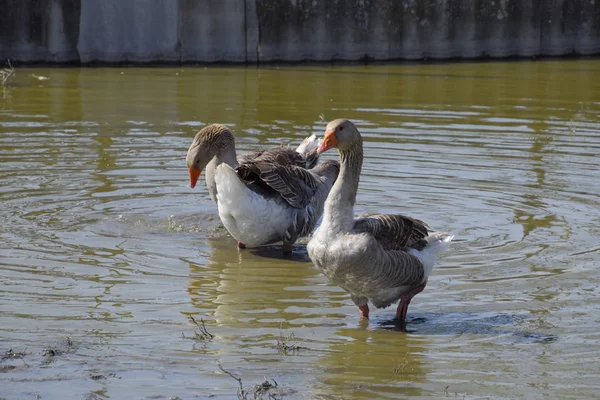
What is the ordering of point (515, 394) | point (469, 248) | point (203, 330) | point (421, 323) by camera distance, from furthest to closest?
point (469, 248)
point (421, 323)
point (203, 330)
point (515, 394)

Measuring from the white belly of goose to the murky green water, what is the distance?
0.72 ft

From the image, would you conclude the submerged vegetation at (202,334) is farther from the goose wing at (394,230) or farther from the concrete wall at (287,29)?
the concrete wall at (287,29)

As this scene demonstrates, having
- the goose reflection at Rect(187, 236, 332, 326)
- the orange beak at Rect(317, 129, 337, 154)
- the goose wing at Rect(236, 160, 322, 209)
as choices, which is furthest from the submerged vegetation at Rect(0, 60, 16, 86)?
the orange beak at Rect(317, 129, 337, 154)

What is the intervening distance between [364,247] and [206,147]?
109 inches

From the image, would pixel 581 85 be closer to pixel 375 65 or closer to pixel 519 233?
pixel 375 65

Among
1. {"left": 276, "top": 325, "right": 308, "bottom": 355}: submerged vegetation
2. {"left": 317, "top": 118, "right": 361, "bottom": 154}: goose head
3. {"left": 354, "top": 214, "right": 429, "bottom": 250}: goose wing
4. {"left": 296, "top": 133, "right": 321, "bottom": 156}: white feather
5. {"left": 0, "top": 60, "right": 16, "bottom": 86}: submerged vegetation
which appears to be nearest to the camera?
{"left": 276, "top": 325, "right": 308, "bottom": 355}: submerged vegetation

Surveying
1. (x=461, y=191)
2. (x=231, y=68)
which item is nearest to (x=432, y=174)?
(x=461, y=191)

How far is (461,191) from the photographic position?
10023 millimetres

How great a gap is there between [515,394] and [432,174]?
18.9 feet

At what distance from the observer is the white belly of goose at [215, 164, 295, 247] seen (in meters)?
7.70

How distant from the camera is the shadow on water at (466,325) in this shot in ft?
20.0

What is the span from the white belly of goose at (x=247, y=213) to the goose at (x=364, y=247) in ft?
4.17

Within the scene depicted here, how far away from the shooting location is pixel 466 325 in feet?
20.7

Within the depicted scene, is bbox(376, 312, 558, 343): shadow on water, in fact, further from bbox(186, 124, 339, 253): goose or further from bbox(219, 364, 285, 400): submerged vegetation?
bbox(186, 124, 339, 253): goose
